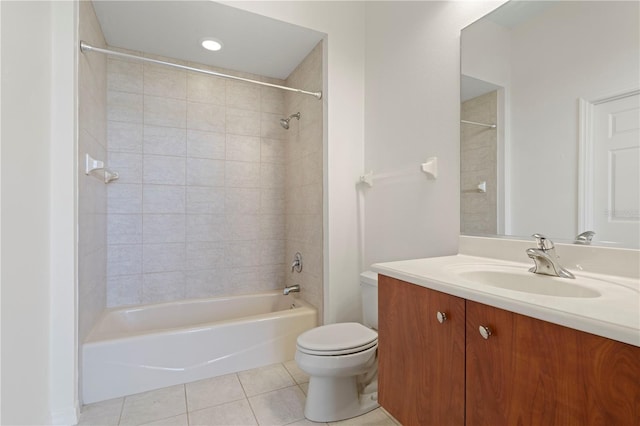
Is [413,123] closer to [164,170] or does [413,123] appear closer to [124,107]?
[164,170]

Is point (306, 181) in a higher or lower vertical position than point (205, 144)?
lower

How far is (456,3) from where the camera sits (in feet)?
4.91

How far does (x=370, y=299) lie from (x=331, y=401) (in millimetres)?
567

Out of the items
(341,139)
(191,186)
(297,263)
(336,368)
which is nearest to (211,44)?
(191,186)

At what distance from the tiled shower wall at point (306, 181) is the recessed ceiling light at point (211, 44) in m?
0.68

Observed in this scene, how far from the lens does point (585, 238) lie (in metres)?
1.03

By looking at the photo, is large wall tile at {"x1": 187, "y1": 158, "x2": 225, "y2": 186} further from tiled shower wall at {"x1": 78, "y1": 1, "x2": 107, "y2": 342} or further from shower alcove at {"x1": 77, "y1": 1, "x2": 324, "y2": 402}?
tiled shower wall at {"x1": 78, "y1": 1, "x2": 107, "y2": 342}

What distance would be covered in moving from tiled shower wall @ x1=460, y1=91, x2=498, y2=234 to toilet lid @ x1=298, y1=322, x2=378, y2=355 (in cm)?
75

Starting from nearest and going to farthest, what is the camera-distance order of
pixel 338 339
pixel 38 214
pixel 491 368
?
pixel 491 368
pixel 38 214
pixel 338 339

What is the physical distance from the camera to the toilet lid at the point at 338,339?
144 cm

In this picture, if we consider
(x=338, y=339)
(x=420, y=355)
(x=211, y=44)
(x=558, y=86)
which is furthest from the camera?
(x=211, y=44)

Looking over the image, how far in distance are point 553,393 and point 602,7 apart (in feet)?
4.06

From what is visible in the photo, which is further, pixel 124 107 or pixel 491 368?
pixel 124 107

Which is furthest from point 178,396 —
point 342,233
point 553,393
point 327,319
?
point 553,393
